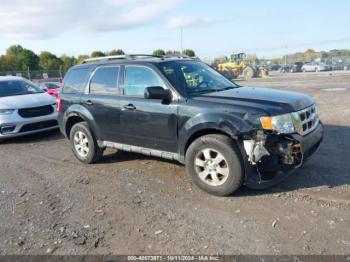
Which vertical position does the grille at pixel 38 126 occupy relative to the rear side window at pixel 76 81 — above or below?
below

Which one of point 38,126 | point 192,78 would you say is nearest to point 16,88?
point 38,126

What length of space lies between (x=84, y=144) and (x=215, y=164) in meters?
2.95

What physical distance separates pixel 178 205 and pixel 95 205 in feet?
3.73

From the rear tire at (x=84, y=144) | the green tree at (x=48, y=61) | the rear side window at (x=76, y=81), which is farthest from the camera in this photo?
the green tree at (x=48, y=61)

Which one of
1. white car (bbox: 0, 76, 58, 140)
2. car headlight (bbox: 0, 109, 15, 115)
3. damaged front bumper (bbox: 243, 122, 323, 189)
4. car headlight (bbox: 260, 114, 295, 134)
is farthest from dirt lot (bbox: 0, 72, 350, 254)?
car headlight (bbox: 0, 109, 15, 115)

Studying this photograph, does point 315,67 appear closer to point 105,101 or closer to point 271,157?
point 105,101

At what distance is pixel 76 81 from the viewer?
Result: 6645mm

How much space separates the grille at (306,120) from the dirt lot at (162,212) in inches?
30.5

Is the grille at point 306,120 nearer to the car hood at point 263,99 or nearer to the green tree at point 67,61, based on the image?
the car hood at point 263,99

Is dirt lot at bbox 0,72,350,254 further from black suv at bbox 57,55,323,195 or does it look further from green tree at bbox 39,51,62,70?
green tree at bbox 39,51,62,70

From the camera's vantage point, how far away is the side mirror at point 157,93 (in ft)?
16.2

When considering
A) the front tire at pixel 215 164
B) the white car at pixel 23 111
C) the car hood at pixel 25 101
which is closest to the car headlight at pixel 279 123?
the front tire at pixel 215 164

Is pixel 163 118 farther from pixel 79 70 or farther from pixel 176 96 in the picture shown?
pixel 79 70

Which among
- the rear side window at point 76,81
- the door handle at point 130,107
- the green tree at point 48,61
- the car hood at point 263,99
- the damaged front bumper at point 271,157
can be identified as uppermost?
the green tree at point 48,61
